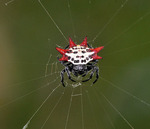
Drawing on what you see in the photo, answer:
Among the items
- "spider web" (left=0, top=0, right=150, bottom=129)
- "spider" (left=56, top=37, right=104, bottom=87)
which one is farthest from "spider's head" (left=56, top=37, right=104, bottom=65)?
"spider web" (left=0, top=0, right=150, bottom=129)

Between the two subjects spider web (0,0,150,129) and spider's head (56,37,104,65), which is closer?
spider's head (56,37,104,65)

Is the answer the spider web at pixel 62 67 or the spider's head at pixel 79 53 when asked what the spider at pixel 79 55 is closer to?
the spider's head at pixel 79 53

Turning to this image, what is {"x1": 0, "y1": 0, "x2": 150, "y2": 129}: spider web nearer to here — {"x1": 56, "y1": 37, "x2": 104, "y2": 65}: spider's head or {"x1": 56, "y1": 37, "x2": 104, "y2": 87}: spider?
{"x1": 56, "y1": 37, "x2": 104, "y2": 87}: spider

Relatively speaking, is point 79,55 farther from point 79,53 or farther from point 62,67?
point 62,67

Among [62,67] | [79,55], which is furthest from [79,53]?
[62,67]

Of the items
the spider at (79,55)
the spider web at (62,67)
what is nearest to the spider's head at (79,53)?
the spider at (79,55)

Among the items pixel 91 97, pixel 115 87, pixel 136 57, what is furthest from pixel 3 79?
pixel 136 57

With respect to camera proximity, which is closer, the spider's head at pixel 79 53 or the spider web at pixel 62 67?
the spider's head at pixel 79 53

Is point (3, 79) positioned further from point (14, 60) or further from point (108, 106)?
point (108, 106)

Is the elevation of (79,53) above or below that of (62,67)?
above
